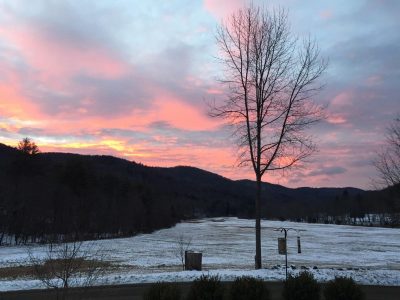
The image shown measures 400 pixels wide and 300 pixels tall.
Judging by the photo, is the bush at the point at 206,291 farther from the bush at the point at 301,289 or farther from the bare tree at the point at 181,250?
the bare tree at the point at 181,250

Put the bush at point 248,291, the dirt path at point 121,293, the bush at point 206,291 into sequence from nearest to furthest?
the bush at point 206,291 < the bush at point 248,291 < the dirt path at point 121,293

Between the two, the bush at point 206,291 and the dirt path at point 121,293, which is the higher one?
the bush at point 206,291

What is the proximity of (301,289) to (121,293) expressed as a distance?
7.10 m

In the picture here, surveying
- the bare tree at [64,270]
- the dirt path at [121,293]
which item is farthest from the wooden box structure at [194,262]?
the bare tree at [64,270]

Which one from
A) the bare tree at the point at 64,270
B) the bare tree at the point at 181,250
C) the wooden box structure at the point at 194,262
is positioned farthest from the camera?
A: the bare tree at the point at 181,250

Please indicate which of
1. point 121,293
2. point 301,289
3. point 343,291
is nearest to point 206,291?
point 301,289

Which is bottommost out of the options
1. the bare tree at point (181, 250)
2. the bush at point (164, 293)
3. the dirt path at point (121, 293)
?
the dirt path at point (121, 293)

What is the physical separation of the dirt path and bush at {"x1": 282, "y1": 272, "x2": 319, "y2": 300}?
10.9ft

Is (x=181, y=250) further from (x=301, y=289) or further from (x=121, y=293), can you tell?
(x=301, y=289)

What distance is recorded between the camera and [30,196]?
8662 cm

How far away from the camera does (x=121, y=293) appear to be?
52.7 ft

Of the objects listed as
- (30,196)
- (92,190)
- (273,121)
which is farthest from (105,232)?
(273,121)

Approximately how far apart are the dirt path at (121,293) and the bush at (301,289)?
3.33 m

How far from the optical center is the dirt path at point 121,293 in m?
15.1
